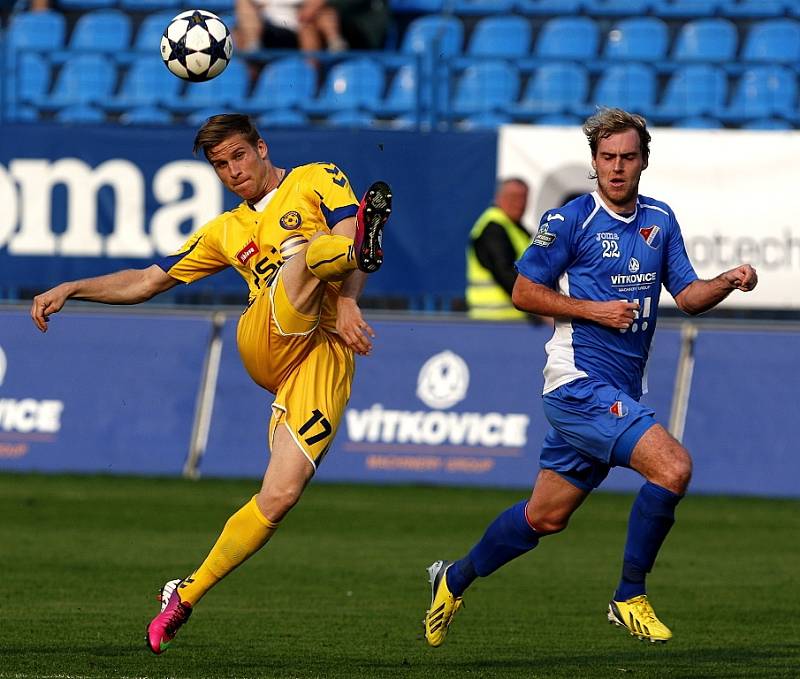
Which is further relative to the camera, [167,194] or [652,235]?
[167,194]

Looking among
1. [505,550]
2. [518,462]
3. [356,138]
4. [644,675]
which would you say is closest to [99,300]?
[505,550]

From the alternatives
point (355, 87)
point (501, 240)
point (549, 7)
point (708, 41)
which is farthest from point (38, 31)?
point (501, 240)

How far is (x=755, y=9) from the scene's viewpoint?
65.4ft

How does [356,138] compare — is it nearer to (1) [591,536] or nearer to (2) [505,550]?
(1) [591,536]

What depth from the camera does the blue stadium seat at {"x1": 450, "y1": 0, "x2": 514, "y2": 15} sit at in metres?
20.6

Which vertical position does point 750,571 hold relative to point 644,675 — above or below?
below

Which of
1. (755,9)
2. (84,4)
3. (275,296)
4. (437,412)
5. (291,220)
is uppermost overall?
(755,9)

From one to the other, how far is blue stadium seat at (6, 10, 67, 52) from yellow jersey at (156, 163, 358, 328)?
44.3 ft

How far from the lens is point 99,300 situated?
322 inches

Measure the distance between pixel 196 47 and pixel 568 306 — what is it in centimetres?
267

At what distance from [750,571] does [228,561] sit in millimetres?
4666

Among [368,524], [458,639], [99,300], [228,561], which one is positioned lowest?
[368,524]

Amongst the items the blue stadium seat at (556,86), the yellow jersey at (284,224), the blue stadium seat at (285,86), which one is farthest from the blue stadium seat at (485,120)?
the yellow jersey at (284,224)

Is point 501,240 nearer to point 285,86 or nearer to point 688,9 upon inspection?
point 285,86
